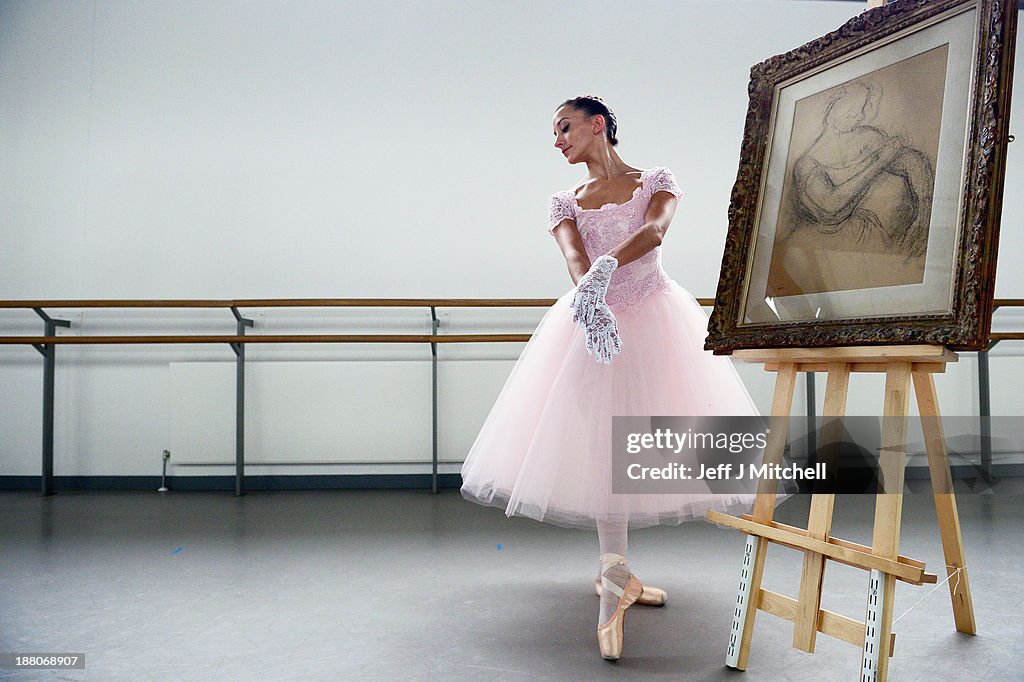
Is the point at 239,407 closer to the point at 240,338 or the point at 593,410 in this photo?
the point at 240,338

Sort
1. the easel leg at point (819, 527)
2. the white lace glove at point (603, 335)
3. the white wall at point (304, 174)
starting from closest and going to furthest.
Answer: the easel leg at point (819, 527), the white lace glove at point (603, 335), the white wall at point (304, 174)

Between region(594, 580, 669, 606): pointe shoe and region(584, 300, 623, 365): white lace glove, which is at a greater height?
region(584, 300, 623, 365): white lace glove

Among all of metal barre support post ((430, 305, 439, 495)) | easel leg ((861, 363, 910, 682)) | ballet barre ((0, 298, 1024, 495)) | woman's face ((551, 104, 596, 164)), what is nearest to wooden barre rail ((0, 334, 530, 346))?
ballet barre ((0, 298, 1024, 495))

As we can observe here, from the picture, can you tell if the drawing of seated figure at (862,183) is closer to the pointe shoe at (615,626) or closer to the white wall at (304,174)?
the pointe shoe at (615,626)

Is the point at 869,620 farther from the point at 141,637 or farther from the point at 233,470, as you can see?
the point at 233,470

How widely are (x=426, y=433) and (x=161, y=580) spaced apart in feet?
6.18

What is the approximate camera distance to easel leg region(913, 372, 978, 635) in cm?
147

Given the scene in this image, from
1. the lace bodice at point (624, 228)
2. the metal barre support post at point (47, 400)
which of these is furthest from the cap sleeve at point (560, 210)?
the metal barre support post at point (47, 400)

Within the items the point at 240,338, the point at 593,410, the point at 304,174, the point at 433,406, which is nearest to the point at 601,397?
the point at 593,410

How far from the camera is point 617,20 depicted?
13.5ft

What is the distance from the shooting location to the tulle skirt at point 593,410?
166 cm

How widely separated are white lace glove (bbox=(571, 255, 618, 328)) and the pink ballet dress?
0.21m

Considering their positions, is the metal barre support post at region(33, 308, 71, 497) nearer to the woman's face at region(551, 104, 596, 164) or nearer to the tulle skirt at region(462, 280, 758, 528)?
the tulle skirt at region(462, 280, 758, 528)

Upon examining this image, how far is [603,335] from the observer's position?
5.12 feet
